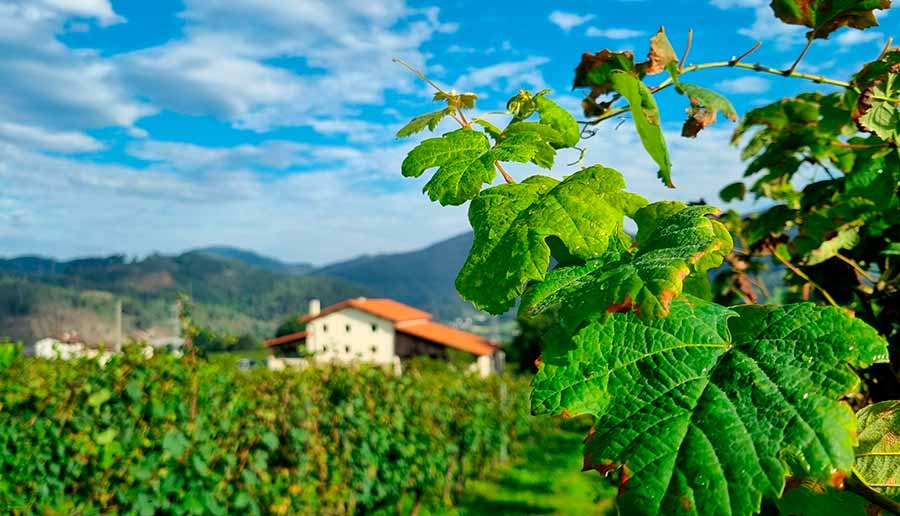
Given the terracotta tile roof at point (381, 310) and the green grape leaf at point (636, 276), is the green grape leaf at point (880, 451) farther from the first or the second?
the terracotta tile roof at point (381, 310)

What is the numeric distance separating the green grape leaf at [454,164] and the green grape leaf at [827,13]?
940 mm

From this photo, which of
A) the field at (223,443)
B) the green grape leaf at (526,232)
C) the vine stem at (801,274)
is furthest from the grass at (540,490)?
the green grape leaf at (526,232)

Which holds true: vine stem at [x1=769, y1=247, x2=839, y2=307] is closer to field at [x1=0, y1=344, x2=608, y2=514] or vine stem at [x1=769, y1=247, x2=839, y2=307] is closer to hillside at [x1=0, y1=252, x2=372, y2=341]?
field at [x1=0, y1=344, x2=608, y2=514]

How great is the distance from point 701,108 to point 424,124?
2.04 ft

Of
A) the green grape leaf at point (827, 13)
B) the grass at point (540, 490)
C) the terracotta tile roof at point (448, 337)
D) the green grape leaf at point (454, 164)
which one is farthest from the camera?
the terracotta tile roof at point (448, 337)

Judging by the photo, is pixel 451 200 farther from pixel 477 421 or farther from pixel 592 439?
pixel 477 421

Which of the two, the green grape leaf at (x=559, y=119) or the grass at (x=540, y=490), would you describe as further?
the grass at (x=540, y=490)

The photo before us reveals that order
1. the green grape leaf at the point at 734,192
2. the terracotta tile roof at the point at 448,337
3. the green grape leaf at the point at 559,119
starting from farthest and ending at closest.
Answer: the terracotta tile roof at the point at 448,337 → the green grape leaf at the point at 734,192 → the green grape leaf at the point at 559,119

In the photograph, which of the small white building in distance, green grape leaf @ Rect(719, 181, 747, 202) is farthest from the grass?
the small white building in distance

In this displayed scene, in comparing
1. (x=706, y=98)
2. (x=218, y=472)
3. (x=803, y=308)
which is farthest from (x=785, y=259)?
(x=218, y=472)

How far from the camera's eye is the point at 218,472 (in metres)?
5.44

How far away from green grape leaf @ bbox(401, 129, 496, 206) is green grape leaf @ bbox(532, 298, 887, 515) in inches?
9.8

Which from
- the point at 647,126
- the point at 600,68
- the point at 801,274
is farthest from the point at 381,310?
the point at 647,126

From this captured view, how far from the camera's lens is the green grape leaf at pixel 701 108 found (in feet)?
4.19
